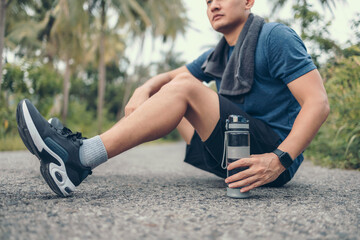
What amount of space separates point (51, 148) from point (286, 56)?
101cm

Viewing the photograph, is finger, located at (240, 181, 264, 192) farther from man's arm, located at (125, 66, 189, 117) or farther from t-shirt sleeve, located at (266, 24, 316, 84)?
man's arm, located at (125, 66, 189, 117)

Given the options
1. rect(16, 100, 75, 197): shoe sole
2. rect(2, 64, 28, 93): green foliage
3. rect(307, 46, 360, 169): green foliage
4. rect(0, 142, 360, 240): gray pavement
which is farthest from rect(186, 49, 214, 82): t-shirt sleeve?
rect(2, 64, 28, 93): green foliage

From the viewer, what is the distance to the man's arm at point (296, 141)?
1153mm

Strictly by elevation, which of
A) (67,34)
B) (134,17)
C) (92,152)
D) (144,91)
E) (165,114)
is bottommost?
(92,152)

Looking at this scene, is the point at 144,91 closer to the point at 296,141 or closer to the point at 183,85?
the point at 183,85

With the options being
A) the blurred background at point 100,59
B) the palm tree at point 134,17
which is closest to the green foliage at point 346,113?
the blurred background at point 100,59

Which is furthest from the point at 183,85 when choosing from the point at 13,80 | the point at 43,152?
the point at 13,80

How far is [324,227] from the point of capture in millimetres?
914

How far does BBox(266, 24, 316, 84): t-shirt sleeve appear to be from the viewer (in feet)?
4.04

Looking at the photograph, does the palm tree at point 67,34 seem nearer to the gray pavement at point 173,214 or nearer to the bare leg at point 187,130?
the bare leg at point 187,130

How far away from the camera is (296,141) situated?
1.18m

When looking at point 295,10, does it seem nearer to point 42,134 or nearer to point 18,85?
point 42,134

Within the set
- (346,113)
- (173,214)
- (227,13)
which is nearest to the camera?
(173,214)

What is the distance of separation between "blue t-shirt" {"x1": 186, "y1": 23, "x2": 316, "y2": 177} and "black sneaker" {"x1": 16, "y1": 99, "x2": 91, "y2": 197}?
0.79 meters
